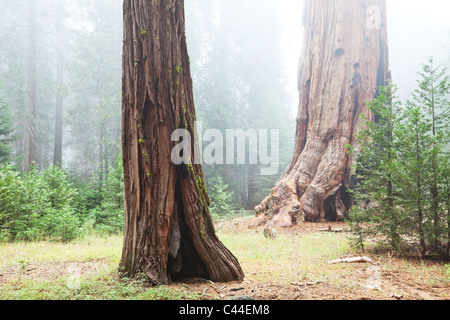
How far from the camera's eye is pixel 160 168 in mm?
3029

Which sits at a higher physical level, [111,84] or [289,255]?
[111,84]

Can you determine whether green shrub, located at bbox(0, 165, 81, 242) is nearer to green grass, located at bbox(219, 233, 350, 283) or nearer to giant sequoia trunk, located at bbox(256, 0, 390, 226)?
green grass, located at bbox(219, 233, 350, 283)

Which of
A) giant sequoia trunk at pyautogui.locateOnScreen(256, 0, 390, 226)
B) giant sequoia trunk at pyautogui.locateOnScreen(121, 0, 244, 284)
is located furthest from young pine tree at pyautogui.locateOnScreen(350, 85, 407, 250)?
giant sequoia trunk at pyautogui.locateOnScreen(256, 0, 390, 226)

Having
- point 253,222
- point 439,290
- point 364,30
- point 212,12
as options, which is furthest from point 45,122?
point 439,290

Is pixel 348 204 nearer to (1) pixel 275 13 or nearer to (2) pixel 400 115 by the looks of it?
(2) pixel 400 115

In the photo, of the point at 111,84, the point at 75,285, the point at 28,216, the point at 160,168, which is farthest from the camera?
the point at 111,84

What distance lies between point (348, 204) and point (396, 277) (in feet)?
19.6

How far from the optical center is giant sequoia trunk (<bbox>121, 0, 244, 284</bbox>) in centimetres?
300

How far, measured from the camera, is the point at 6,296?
2.59m

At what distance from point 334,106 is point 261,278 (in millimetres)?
7182

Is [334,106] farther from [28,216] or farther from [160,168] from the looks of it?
[28,216]

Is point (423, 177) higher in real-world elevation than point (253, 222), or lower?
higher

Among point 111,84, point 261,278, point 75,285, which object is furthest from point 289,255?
point 111,84

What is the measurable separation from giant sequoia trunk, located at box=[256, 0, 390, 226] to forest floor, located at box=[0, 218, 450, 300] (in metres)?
3.45
